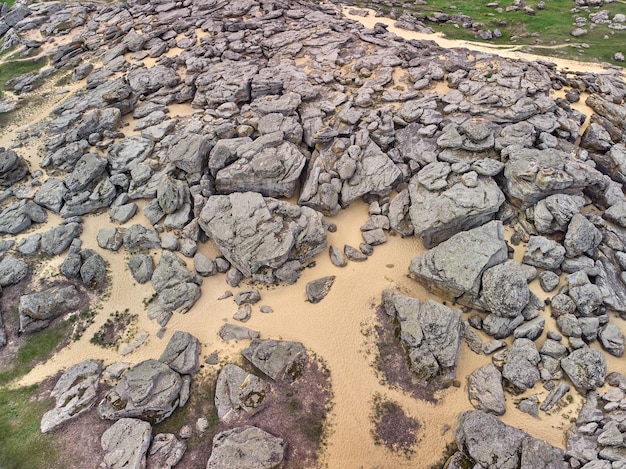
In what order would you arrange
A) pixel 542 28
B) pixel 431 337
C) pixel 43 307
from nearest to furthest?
pixel 431 337 < pixel 43 307 < pixel 542 28

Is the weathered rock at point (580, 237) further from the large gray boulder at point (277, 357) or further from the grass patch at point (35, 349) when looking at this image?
the grass patch at point (35, 349)

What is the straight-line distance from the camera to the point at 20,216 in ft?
106

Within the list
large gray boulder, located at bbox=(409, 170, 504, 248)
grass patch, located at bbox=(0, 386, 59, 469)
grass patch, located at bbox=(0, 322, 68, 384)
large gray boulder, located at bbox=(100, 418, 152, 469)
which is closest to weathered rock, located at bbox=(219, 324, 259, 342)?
large gray boulder, located at bbox=(100, 418, 152, 469)

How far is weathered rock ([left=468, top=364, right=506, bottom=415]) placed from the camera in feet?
71.7

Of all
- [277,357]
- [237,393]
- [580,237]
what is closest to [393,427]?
[277,357]

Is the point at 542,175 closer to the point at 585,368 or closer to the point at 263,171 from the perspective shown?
the point at 585,368

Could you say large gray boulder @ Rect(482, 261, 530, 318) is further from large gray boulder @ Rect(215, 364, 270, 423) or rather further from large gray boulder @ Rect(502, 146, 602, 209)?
large gray boulder @ Rect(215, 364, 270, 423)

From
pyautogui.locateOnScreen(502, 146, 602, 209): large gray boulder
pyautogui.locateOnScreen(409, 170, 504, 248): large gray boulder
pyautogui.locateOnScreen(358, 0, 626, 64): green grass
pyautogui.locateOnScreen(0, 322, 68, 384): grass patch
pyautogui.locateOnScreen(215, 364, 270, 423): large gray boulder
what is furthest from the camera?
pyautogui.locateOnScreen(358, 0, 626, 64): green grass

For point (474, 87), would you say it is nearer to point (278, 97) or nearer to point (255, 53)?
point (278, 97)

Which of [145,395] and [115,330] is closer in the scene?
[145,395]

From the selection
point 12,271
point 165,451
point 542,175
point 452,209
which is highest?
point 542,175

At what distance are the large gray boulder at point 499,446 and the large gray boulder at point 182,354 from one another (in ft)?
51.3

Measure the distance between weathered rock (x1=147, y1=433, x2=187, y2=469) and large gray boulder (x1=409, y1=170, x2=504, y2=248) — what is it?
1984cm

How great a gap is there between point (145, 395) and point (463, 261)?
2055cm
